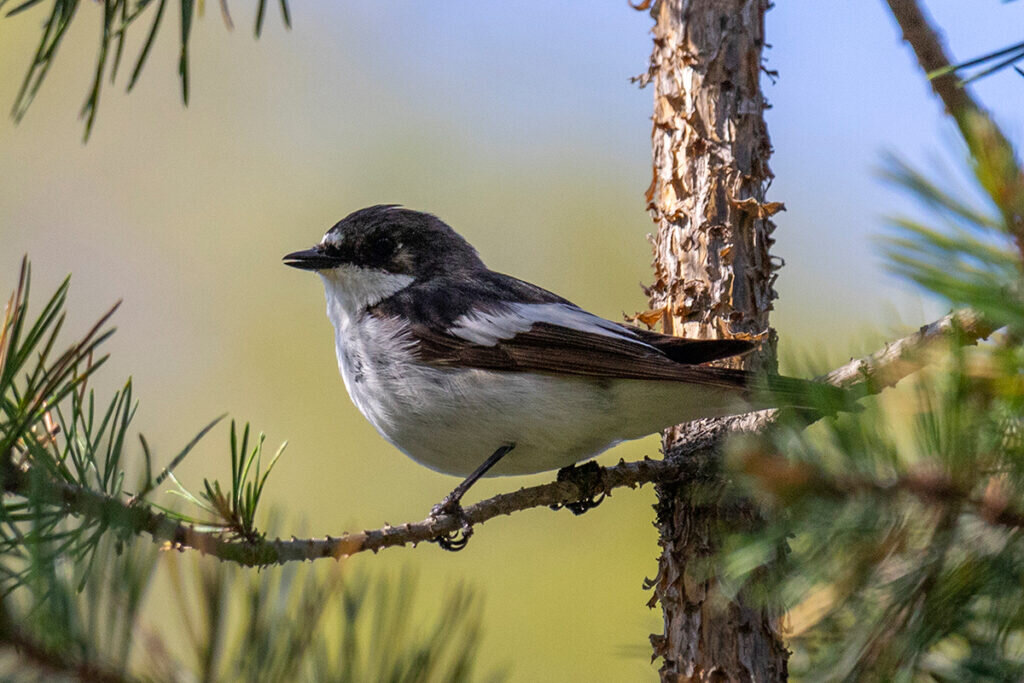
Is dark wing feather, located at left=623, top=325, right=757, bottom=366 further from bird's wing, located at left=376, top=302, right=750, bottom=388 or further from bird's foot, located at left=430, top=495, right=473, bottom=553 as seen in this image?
bird's foot, located at left=430, top=495, right=473, bottom=553

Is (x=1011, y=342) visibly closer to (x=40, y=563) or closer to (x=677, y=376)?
(x=40, y=563)

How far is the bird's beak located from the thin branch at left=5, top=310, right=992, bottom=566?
1598 mm

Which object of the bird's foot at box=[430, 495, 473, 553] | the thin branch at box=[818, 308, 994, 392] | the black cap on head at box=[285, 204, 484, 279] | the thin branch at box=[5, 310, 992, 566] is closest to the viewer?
the thin branch at box=[818, 308, 994, 392]

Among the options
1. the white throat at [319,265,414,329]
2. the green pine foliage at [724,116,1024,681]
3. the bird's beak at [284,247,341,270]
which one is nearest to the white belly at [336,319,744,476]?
the white throat at [319,265,414,329]

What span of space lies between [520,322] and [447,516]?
1.07 metres

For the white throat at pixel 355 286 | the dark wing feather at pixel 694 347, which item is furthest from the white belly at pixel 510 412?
the white throat at pixel 355 286

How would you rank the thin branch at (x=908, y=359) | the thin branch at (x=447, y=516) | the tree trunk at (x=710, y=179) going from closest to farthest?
the thin branch at (x=908, y=359)
the thin branch at (x=447, y=516)
the tree trunk at (x=710, y=179)

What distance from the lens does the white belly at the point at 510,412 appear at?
340 cm

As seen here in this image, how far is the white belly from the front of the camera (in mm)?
3402

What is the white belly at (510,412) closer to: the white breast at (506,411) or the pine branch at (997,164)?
the white breast at (506,411)

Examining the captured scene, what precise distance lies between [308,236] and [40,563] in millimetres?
9094

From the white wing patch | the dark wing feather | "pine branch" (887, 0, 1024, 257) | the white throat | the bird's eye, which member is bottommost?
"pine branch" (887, 0, 1024, 257)

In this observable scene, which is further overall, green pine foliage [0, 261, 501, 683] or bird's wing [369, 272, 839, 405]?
bird's wing [369, 272, 839, 405]

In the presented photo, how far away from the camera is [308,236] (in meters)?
10.1
